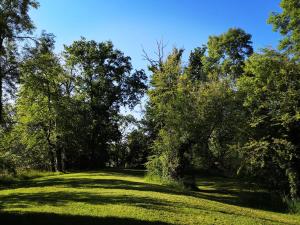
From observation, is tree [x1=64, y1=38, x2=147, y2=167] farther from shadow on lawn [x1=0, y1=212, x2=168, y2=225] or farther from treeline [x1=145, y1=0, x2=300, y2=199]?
shadow on lawn [x1=0, y1=212, x2=168, y2=225]

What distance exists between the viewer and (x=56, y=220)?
11141mm

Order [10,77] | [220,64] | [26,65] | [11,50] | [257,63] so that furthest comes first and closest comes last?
[220,64], [257,63], [26,65], [11,50], [10,77]

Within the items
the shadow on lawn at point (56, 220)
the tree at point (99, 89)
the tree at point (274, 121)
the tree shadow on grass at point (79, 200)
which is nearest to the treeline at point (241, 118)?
the tree at point (274, 121)

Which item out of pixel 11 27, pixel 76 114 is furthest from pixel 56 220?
pixel 76 114

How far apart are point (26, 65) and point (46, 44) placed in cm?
236

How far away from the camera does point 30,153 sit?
48.1 metres

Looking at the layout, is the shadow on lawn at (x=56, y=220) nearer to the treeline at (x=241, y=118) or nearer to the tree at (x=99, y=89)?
the treeline at (x=241, y=118)

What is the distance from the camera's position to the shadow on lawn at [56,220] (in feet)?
35.6

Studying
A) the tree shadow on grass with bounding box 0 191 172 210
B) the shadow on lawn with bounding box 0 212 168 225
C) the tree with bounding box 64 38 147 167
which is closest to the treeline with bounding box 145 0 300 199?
the tree shadow on grass with bounding box 0 191 172 210

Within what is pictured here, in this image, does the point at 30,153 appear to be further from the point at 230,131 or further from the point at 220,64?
the point at 230,131

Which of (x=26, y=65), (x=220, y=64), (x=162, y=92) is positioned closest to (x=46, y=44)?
(x=26, y=65)

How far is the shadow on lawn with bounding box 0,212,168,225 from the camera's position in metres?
10.8

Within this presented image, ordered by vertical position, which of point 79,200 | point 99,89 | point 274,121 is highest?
point 99,89

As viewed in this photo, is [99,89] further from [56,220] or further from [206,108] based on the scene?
[56,220]
